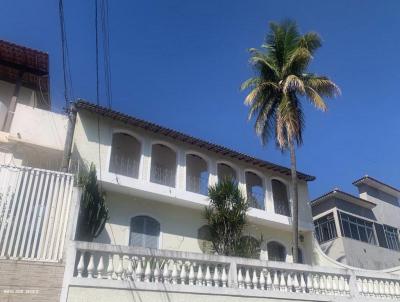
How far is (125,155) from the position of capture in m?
17.8

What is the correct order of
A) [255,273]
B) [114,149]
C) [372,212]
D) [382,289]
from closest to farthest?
1. [255,273]
2. [382,289]
3. [114,149]
4. [372,212]

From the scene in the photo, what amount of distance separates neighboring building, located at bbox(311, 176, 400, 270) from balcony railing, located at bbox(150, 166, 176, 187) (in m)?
11.8

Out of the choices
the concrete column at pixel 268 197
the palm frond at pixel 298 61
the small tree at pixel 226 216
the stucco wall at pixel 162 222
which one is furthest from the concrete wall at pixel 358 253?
the palm frond at pixel 298 61

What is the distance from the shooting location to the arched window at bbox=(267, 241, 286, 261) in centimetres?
1876

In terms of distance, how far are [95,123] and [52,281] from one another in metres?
9.27

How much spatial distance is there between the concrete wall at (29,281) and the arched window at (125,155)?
330 inches

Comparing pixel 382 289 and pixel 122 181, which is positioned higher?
pixel 122 181

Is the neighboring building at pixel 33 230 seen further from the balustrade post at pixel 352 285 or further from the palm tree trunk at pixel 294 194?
the palm tree trunk at pixel 294 194

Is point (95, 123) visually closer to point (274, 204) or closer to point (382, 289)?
point (274, 204)

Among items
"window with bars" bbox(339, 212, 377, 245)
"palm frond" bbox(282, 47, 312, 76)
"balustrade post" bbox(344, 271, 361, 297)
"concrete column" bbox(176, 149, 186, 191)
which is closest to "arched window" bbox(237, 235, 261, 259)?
"concrete column" bbox(176, 149, 186, 191)

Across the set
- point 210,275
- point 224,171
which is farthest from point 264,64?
point 210,275

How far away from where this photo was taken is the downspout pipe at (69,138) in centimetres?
1367

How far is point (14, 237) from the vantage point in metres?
7.98

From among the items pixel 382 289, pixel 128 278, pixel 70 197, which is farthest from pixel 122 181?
pixel 382 289
